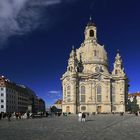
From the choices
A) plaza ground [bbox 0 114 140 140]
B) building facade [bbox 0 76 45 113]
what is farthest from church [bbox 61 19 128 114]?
plaza ground [bbox 0 114 140 140]

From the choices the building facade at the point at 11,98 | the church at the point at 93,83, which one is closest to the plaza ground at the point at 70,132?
the building facade at the point at 11,98

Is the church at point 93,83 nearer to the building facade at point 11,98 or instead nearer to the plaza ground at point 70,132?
the building facade at point 11,98

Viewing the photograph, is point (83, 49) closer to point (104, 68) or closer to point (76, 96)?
point (104, 68)

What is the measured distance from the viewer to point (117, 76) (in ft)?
441

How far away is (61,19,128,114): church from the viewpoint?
130 metres

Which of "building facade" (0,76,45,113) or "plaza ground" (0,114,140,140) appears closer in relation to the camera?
"plaza ground" (0,114,140,140)

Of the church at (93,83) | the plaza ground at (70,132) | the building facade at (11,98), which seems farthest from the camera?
the church at (93,83)

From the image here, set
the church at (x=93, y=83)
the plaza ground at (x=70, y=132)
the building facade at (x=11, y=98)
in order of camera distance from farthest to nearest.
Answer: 1. the church at (x=93, y=83)
2. the building facade at (x=11, y=98)
3. the plaza ground at (x=70, y=132)

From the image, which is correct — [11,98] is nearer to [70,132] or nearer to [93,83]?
[93,83]

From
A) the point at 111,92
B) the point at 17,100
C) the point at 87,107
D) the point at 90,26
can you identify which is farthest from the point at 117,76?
the point at 17,100

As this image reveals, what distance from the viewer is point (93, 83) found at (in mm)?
132875

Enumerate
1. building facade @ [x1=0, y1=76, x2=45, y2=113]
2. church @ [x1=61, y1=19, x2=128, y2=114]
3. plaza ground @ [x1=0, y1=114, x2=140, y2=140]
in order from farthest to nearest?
church @ [x1=61, y1=19, x2=128, y2=114], building facade @ [x1=0, y1=76, x2=45, y2=113], plaza ground @ [x1=0, y1=114, x2=140, y2=140]

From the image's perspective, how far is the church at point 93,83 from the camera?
130 m

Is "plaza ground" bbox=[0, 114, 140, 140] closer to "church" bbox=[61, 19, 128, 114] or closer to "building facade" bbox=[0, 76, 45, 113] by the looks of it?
"building facade" bbox=[0, 76, 45, 113]
